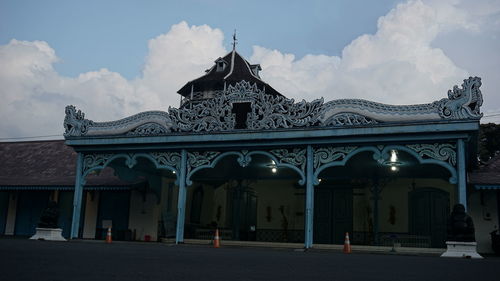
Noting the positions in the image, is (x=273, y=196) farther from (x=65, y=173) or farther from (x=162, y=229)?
(x=65, y=173)

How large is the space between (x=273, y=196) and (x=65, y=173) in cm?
1034

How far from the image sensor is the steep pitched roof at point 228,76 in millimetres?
53656

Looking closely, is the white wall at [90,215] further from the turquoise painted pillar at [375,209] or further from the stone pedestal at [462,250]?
the stone pedestal at [462,250]

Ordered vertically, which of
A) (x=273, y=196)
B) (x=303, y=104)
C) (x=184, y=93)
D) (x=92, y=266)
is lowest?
(x=92, y=266)

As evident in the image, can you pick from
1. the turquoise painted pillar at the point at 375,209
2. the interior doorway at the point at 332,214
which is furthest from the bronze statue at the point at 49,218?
the turquoise painted pillar at the point at 375,209

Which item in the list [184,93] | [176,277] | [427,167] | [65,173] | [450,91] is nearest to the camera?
[176,277]


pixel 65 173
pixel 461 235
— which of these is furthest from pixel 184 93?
pixel 461 235

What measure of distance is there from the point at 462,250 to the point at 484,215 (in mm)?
6787

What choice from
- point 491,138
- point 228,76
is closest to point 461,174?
point 491,138

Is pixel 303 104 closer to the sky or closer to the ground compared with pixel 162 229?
closer to the sky

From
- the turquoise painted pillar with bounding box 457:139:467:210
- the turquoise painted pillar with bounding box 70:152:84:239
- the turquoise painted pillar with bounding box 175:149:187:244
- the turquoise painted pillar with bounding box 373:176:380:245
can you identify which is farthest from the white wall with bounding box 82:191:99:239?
the turquoise painted pillar with bounding box 457:139:467:210

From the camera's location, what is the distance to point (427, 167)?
20.1 metres

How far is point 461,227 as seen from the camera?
561 inches

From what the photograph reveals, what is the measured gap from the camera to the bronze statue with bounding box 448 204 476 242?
1425 cm
